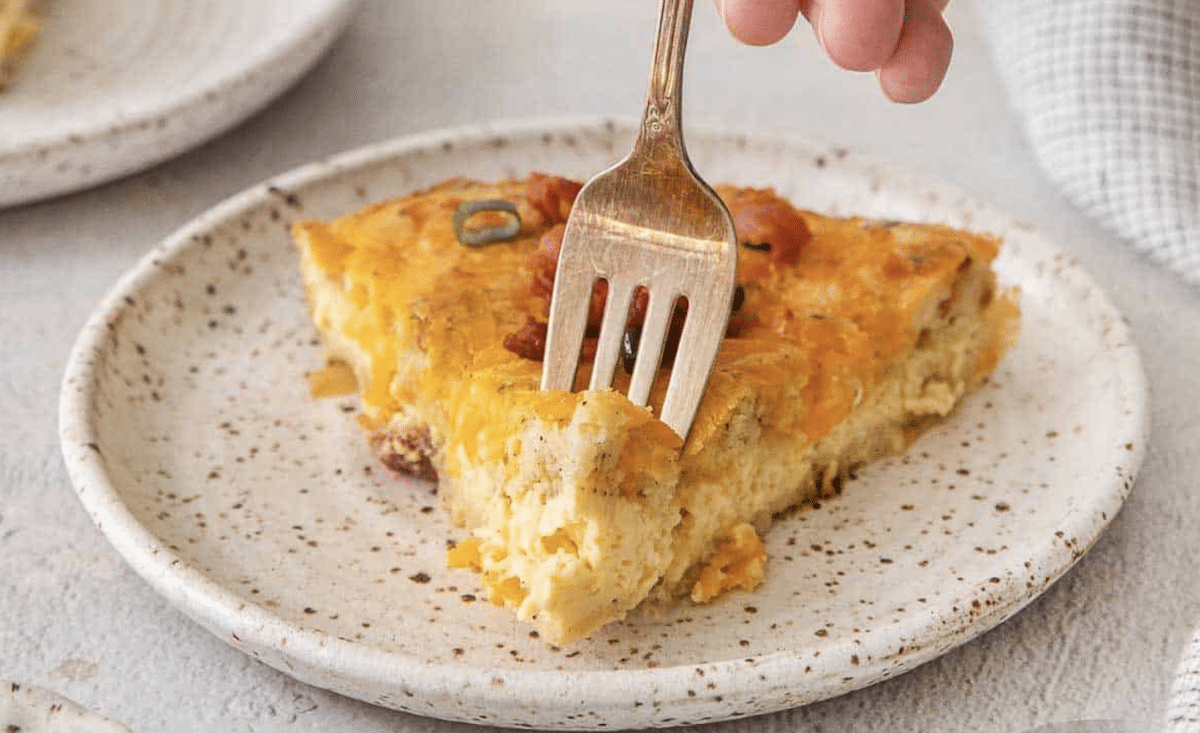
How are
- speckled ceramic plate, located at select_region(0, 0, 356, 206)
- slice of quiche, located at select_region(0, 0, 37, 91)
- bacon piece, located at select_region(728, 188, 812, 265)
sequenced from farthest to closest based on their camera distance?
slice of quiche, located at select_region(0, 0, 37, 91) → speckled ceramic plate, located at select_region(0, 0, 356, 206) → bacon piece, located at select_region(728, 188, 812, 265)

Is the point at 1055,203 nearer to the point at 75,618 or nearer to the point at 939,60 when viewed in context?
the point at 939,60

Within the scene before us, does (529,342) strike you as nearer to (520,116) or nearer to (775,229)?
(775,229)

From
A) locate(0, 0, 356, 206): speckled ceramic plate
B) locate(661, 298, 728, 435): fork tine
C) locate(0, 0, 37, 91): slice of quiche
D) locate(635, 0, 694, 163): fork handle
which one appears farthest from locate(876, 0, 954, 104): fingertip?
locate(0, 0, 37, 91): slice of quiche

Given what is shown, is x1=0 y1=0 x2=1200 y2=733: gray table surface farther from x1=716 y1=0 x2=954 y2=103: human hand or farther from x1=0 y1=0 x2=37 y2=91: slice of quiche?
x1=716 y1=0 x2=954 y2=103: human hand

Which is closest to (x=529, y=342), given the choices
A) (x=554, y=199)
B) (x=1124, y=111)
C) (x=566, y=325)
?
(x=566, y=325)

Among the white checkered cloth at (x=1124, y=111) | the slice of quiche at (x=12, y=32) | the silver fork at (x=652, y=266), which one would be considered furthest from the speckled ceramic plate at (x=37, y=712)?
the white checkered cloth at (x=1124, y=111)

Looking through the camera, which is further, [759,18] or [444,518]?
[444,518]

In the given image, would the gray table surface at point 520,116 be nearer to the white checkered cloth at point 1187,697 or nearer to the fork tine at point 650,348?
the white checkered cloth at point 1187,697
